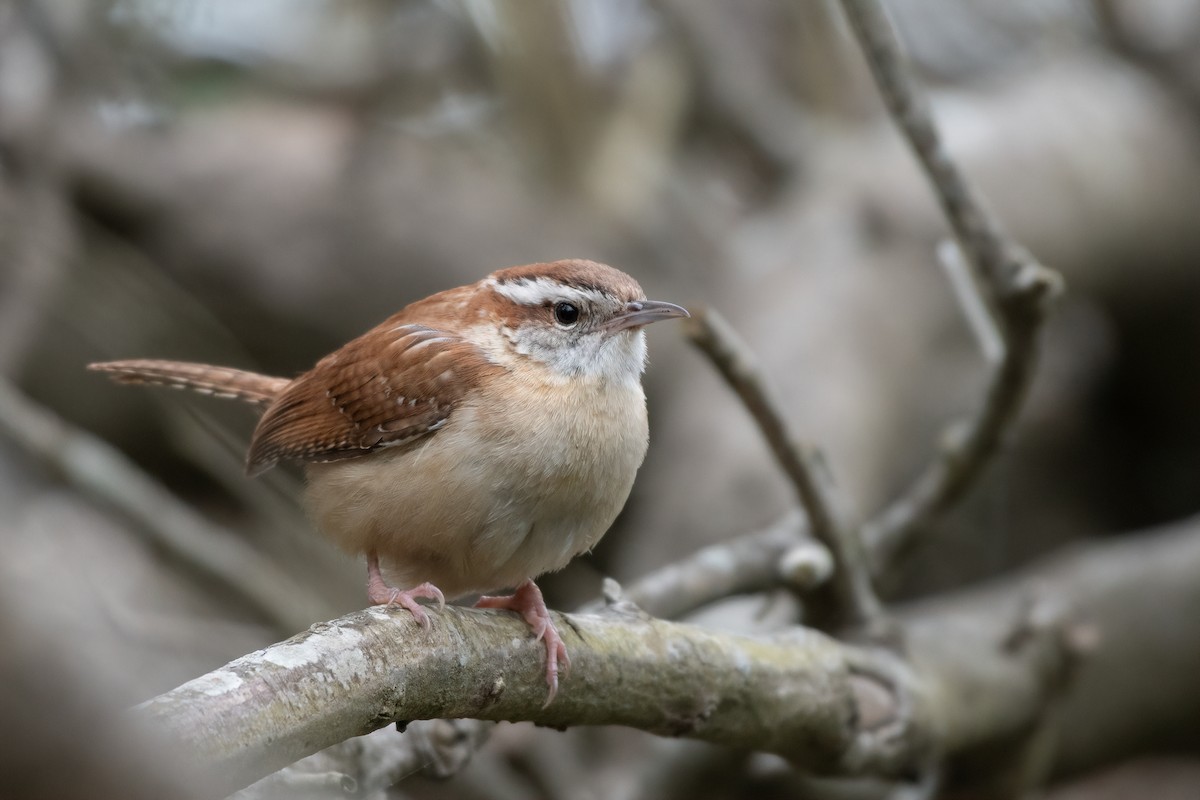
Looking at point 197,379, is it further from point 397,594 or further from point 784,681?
point 784,681

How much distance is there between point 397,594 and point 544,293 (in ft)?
3.46

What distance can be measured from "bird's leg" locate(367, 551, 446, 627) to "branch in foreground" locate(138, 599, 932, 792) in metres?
0.03

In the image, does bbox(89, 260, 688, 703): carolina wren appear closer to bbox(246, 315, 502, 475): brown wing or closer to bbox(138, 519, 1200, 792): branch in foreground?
bbox(246, 315, 502, 475): brown wing

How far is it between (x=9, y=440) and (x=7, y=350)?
780 mm

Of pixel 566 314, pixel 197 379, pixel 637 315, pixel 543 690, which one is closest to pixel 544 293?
pixel 566 314

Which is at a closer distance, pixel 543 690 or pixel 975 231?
pixel 543 690

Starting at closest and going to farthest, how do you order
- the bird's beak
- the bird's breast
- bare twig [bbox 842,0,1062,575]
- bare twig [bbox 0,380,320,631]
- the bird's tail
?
the bird's breast, the bird's beak, bare twig [bbox 842,0,1062,575], the bird's tail, bare twig [bbox 0,380,320,631]

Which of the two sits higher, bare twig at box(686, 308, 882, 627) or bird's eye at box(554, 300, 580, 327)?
bird's eye at box(554, 300, 580, 327)

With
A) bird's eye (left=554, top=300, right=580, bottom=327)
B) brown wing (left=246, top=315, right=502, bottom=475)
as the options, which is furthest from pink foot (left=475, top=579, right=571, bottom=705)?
bird's eye (left=554, top=300, right=580, bottom=327)

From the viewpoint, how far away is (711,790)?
4328 millimetres

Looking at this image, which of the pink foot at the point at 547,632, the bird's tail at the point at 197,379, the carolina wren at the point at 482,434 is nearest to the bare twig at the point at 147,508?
the bird's tail at the point at 197,379

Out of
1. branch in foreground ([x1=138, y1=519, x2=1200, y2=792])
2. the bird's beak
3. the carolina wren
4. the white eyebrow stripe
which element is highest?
the white eyebrow stripe

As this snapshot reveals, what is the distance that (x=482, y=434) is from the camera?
2936mm

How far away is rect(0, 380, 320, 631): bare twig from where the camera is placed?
173 inches
